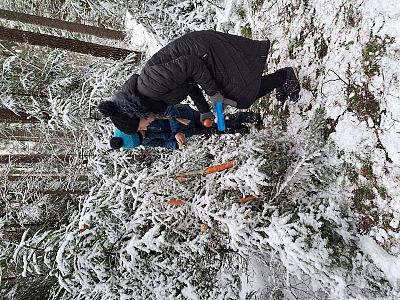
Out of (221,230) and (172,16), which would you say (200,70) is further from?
(172,16)

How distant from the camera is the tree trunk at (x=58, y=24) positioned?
763cm

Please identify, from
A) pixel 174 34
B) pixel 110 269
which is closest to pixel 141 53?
pixel 174 34

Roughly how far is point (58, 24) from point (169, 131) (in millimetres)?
5735

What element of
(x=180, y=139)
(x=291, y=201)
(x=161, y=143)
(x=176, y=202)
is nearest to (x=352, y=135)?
(x=291, y=201)

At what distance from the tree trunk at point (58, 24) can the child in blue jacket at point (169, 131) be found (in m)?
5.55

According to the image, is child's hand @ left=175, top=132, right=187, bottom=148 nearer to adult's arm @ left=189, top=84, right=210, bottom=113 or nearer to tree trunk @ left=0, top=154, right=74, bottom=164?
adult's arm @ left=189, top=84, right=210, bottom=113

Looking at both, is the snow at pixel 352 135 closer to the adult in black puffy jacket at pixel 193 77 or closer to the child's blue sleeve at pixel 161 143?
the adult in black puffy jacket at pixel 193 77

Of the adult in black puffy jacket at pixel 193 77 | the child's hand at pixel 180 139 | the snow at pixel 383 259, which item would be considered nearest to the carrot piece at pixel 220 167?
the child's hand at pixel 180 139

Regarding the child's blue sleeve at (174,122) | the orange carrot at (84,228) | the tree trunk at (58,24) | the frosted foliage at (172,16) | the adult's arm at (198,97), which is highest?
the frosted foliage at (172,16)

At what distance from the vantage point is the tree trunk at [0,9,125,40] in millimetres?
7633

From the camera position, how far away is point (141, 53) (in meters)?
8.71

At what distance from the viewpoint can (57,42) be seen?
7.43 m

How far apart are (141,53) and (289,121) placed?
5.61 metres

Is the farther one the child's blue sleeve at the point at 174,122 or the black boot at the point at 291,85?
the child's blue sleeve at the point at 174,122
